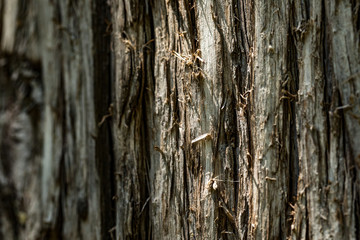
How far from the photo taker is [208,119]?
4.56ft

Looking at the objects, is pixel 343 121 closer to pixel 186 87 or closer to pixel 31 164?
pixel 186 87

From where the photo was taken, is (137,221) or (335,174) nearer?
(335,174)

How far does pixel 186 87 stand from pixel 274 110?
1.05 feet

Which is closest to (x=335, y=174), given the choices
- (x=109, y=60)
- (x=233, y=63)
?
(x=233, y=63)

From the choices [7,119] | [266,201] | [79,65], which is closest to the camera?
[7,119]

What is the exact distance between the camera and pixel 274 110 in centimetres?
133

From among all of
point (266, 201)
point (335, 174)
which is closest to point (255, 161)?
point (266, 201)

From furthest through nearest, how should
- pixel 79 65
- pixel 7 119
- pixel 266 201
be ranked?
pixel 266 201, pixel 79 65, pixel 7 119

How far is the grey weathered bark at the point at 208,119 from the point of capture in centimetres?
119

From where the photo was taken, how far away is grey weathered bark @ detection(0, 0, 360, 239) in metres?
1.19

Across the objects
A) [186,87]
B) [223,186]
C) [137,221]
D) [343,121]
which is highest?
[186,87]

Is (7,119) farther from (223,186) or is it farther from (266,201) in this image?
(266,201)

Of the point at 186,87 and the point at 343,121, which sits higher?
the point at 186,87

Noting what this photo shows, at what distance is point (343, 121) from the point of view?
1.26m
